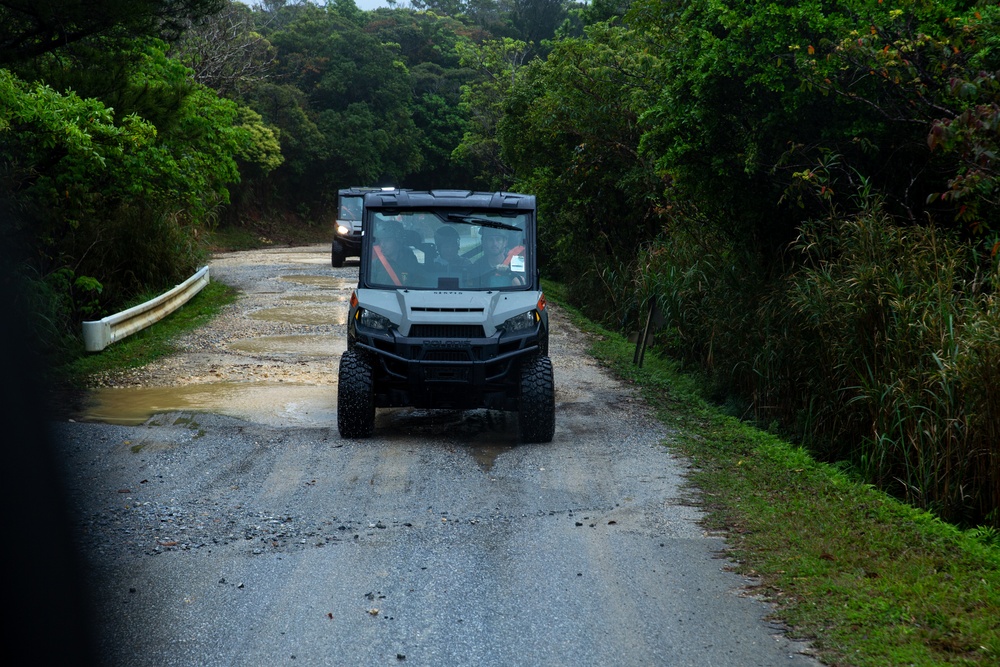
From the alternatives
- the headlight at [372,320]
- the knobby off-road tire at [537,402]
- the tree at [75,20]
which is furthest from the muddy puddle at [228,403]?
the tree at [75,20]

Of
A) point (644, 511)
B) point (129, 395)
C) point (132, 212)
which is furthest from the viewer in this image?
point (132, 212)

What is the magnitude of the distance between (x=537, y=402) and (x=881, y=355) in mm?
2969

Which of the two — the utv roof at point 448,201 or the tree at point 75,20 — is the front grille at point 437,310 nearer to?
the utv roof at point 448,201

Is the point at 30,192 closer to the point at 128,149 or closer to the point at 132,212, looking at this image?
the point at 128,149

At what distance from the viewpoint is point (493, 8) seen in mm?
85312

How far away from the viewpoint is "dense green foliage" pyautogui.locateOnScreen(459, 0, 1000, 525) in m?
7.31

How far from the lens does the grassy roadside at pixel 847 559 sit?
4.89 meters

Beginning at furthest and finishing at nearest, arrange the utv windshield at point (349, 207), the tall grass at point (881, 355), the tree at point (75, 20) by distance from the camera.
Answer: the utv windshield at point (349, 207), the tree at point (75, 20), the tall grass at point (881, 355)

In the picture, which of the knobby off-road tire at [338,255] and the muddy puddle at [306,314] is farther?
the knobby off-road tire at [338,255]

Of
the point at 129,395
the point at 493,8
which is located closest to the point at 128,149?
the point at 129,395

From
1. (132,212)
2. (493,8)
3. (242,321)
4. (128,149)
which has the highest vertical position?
(493,8)

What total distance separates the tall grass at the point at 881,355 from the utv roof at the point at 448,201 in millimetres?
2852

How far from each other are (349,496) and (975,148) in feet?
15.5

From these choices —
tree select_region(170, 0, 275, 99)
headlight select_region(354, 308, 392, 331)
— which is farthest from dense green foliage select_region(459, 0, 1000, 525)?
tree select_region(170, 0, 275, 99)
